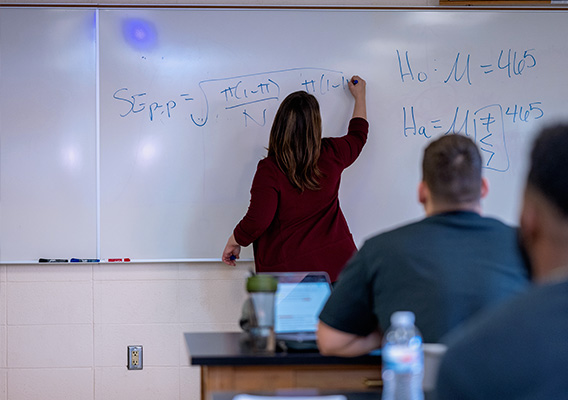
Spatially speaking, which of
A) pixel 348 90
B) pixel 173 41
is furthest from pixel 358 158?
pixel 173 41

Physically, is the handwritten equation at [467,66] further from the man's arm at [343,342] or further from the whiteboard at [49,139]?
the man's arm at [343,342]

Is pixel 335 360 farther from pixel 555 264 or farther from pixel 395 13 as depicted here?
pixel 395 13

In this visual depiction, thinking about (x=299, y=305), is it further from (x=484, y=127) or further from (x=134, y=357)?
(x=484, y=127)

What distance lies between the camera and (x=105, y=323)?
146 inches

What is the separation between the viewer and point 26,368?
12.1ft

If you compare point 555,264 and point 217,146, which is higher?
point 217,146

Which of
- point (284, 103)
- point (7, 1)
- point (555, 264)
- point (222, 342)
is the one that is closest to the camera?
point (555, 264)

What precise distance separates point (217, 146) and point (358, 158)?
690 millimetres

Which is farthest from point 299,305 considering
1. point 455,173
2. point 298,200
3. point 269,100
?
point 269,100

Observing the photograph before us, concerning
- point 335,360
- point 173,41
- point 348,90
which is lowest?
point 335,360

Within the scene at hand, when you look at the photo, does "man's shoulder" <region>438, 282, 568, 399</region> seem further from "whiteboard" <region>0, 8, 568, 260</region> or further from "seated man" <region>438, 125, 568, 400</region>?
"whiteboard" <region>0, 8, 568, 260</region>

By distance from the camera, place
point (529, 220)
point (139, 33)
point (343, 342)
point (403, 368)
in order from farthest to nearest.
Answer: point (139, 33)
point (343, 342)
point (403, 368)
point (529, 220)

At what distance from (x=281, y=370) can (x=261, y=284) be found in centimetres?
24

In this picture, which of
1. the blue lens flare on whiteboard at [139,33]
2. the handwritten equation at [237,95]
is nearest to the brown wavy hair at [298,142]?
the handwritten equation at [237,95]
